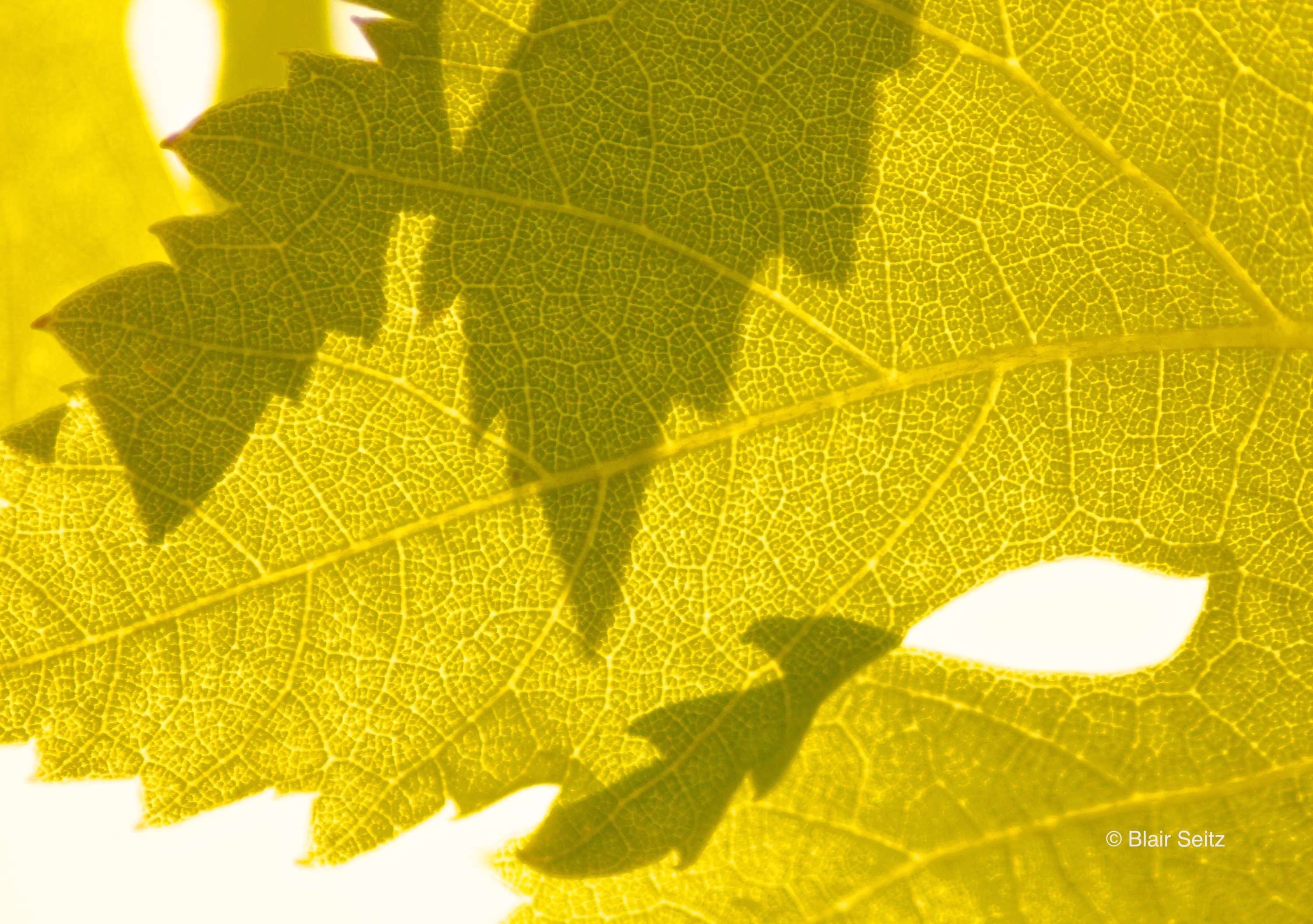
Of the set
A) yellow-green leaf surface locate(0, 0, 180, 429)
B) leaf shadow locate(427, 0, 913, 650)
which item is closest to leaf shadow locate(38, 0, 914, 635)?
leaf shadow locate(427, 0, 913, 650)

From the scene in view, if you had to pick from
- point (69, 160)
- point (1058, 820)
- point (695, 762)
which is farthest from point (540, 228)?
point (69, 160)

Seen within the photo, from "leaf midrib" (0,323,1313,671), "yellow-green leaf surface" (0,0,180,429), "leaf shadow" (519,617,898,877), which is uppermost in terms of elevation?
"yellow-green leaf surface" (0,0,180,429)

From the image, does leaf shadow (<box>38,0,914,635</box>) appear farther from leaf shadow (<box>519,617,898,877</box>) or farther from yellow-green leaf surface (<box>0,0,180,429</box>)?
yellow-green leaf surface (<box>0,0,180,429</box>)

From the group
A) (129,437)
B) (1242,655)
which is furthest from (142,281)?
(1242,655)

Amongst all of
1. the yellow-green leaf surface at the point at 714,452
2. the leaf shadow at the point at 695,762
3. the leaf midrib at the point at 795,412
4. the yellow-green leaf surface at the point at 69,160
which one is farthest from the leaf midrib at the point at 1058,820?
the yellow-green leaf surface at the point at 69,160

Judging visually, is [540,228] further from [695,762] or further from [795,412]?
[695,762]

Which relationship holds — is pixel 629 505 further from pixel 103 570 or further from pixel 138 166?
pixel 138 166

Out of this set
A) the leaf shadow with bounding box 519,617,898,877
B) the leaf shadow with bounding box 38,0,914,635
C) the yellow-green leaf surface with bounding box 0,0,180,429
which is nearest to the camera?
the leaf shadow with bounding box 38,0,914,635

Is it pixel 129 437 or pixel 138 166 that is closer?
pixel 129 437
